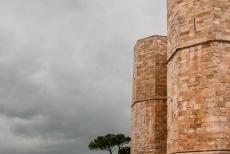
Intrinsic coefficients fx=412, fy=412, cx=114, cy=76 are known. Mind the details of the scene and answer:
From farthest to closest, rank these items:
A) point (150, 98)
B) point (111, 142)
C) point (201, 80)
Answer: point (111, 142), point (150, 98), point (201, 80)

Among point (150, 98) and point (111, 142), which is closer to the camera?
point (150, 98)

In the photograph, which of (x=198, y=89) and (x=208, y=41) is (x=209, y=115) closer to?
(x=198, y=89)

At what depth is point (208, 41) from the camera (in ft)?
37.3

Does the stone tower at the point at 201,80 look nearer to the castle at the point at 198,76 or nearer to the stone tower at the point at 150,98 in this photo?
the castle at the point at 198,76

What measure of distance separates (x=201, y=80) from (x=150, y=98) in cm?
639

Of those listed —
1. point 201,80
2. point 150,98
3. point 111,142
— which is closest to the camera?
point 201,80

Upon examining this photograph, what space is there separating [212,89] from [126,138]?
24.8m

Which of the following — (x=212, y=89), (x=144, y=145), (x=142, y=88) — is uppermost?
(x=142, y=88)

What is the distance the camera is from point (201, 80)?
37.1 ft

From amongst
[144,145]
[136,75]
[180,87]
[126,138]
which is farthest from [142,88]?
[126,138]

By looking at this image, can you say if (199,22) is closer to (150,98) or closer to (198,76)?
(198,76)

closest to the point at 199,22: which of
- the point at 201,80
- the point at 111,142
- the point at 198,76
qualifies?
the point at 198,76

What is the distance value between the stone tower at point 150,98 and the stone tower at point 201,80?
475 centimetres

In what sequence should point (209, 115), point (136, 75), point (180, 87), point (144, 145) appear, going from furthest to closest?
point (136, 75), point (144, 145), point (180, 87), point (209, 115)
